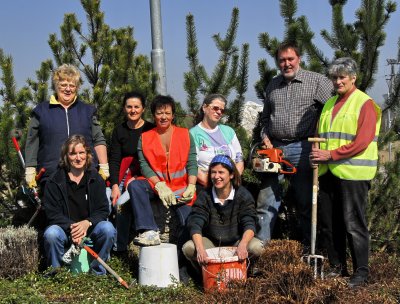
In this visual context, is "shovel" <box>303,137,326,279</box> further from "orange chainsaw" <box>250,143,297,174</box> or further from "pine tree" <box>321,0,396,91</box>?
"pine tree" <box>321,0,396,91</box>

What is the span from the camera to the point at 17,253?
5461mm

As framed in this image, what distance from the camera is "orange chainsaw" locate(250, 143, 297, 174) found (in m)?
5.46

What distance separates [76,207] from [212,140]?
150 cm

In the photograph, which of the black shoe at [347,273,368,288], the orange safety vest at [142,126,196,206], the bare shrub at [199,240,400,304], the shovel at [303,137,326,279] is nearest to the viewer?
the bare shrub at [199,240,400,304]

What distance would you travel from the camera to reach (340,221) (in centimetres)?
525

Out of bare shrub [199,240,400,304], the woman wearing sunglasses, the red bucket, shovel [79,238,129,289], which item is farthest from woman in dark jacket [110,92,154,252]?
bare shrub [199,240,400,304]

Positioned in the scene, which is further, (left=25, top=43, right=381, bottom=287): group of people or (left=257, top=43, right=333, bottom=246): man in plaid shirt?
(left=257, top=43, right=333, bottom=246): man in plaid shirt

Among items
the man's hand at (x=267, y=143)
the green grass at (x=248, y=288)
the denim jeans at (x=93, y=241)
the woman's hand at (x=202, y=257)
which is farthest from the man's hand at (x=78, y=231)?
the man's hand at (x=267, y=143)


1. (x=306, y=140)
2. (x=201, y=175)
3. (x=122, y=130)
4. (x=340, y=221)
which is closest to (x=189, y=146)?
(x=201, y=175)

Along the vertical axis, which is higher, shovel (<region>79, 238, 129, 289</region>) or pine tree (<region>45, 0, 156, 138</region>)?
pine tree (<region>45, 0, 156, 138</region>)

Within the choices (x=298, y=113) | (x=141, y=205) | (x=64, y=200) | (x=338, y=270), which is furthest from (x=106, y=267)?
(x=298, y=113)

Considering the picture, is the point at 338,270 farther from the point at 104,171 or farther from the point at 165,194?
the point at 104,171

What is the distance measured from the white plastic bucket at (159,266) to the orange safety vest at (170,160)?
72 cm

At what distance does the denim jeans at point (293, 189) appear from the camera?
18.0ft
